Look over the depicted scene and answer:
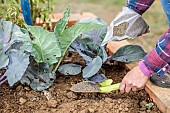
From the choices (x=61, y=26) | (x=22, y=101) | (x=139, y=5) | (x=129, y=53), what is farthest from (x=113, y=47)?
(x=22, y=101)

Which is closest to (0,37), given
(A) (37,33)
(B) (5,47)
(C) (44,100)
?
(B) (5,47)

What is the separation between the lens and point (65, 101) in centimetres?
196

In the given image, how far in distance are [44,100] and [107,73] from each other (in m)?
0.39

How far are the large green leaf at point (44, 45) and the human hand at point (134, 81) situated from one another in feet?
1.00

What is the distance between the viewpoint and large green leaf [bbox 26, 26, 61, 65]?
195cm

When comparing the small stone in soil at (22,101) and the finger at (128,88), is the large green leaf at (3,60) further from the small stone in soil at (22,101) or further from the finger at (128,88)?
the finger at (128,88)

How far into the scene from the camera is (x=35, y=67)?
6.77ft

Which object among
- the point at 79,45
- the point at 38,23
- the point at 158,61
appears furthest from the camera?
the point at 38,23

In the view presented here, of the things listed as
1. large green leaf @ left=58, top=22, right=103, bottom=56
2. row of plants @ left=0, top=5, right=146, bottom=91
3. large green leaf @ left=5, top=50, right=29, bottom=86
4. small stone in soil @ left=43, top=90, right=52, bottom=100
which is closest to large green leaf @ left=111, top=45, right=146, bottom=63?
row of plants @ left=0, top=5, right=146, bottom=91

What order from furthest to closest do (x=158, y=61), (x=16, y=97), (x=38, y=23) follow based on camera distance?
1. (x=38, y=23)
2. (x=16, y=97)
3. (x=158, y=61)

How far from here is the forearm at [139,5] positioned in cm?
218

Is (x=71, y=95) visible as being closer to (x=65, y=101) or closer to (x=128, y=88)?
(x=65, y=101)

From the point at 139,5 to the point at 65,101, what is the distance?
0.59m

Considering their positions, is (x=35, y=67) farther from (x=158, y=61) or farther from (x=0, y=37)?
(x=158, y=61)
